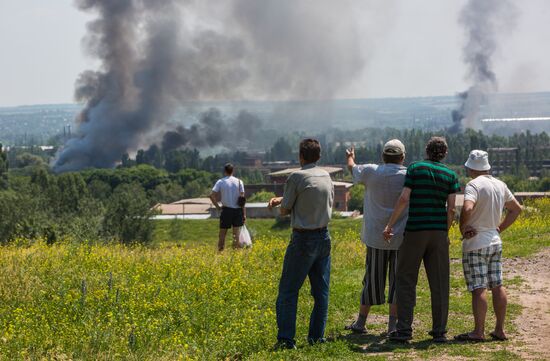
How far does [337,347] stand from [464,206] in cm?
180

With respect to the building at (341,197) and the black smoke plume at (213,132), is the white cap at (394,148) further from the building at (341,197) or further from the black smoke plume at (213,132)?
the black smoke plume at (213,132)

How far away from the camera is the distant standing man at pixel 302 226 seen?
332 inches

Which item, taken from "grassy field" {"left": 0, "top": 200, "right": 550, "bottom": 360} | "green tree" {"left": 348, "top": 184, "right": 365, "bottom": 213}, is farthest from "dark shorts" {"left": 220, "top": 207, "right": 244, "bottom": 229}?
"green tree" {"left": 348, "top": 184, "right": 365, "bottom": 213}

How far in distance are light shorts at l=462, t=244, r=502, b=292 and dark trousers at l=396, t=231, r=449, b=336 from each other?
0.23 metres

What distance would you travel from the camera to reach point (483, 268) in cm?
876

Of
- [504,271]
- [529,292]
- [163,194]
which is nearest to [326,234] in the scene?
[529,292]

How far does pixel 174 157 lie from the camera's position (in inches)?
6107

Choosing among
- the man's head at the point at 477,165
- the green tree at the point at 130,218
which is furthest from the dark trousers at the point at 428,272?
the green tree at the point at 130,218

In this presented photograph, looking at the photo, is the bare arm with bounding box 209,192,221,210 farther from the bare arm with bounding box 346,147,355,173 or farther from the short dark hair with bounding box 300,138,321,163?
the short dark hair with bounding box 300,138,321,163

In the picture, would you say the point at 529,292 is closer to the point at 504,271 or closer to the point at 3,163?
the point at 504,271

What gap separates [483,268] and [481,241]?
263mm

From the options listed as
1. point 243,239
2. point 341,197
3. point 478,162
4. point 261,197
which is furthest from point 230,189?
point 261,197

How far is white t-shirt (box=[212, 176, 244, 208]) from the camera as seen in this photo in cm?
1554

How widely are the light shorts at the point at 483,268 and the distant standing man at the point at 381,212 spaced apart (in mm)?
707
